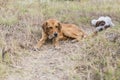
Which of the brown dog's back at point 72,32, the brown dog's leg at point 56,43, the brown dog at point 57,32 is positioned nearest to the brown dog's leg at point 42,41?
the brown dog at point 57,32

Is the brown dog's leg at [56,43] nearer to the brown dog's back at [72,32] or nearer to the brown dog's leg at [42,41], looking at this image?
the brown dog's leg at [42,41]

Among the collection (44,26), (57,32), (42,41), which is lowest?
(42,41)

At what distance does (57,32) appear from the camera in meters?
6.70

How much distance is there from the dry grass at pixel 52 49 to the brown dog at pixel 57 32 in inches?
5.4

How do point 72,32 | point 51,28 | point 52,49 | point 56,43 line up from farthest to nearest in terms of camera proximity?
1. point 72,32
2. point 51,28
3. point 56,43
4. point 52,49

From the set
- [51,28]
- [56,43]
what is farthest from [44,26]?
[56,43]

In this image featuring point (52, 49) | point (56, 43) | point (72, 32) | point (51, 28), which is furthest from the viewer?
point (72, 32)

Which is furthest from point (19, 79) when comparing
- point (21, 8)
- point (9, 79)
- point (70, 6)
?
point (70, 6)

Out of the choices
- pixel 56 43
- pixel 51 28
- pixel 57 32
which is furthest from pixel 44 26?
pixel 56 43

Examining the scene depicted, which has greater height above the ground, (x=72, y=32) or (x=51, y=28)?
(x=51, y=28)

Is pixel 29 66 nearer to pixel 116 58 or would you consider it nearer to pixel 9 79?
pixel 9 79

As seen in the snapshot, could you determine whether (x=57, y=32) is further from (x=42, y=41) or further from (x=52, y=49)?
(x=52, y=49)

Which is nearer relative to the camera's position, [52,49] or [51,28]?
[52,49]

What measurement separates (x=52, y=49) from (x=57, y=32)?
0.49m
